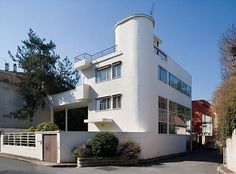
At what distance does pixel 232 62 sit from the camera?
2234 cm

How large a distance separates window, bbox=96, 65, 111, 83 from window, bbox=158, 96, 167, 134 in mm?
5047

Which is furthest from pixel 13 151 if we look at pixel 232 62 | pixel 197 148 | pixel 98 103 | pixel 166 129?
pixel 197 148

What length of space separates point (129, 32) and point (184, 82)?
14.1 metres

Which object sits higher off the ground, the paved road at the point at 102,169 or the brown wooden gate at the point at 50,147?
the brown wooden gate at the point at 50,147

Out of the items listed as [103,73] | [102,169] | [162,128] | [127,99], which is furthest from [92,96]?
[102,169]

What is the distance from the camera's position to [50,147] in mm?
22500

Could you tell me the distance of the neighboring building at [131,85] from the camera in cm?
2670

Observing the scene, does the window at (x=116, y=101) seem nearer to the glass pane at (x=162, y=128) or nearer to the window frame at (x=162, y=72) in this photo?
the glass pane at (x=162, y=128)

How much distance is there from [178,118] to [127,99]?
10554mm

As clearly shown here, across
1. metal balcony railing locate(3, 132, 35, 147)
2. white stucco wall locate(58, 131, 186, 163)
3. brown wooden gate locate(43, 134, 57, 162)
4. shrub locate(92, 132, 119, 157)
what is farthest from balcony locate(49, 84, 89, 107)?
shrub locate(92, 132, 119, 157)

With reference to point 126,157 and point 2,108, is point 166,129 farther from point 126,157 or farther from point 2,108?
point 2,108

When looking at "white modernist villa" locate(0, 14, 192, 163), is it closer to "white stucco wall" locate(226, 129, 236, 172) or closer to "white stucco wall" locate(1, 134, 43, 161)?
"white stucco wall" locate(1, 134, 43, 161)

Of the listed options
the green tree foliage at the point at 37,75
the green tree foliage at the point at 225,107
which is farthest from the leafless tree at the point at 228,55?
the green tree foliage at the point at 37,75

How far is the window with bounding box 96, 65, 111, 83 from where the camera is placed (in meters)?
29.3
